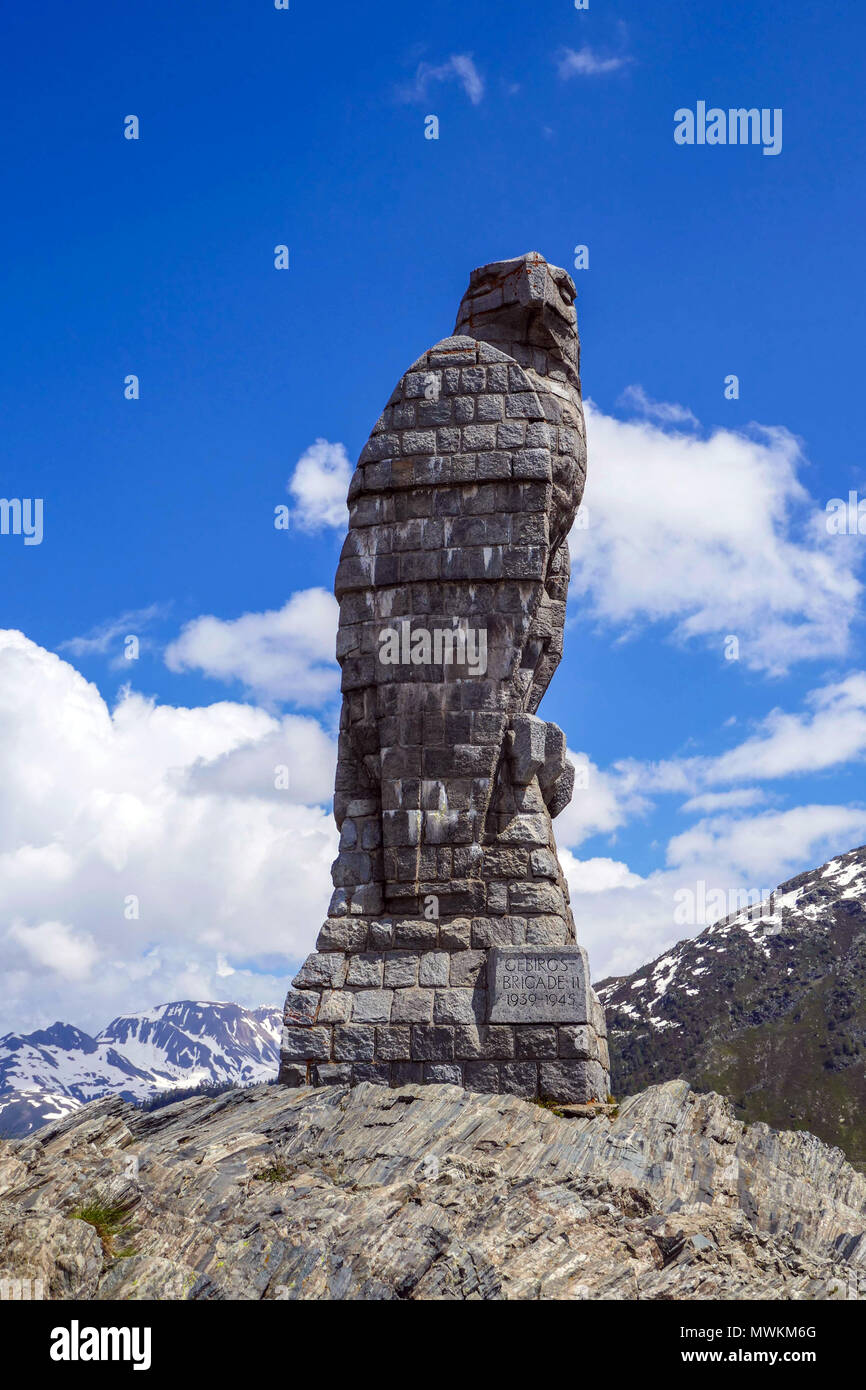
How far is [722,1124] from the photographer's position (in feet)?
34.1

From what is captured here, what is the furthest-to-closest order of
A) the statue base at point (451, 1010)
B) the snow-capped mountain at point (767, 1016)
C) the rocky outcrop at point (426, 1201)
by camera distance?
1. the snow-capped mountain at point (767, 1016)
2. the statue base at point (451, 1010)
3. the rocky outcrop at point (426, 1201)

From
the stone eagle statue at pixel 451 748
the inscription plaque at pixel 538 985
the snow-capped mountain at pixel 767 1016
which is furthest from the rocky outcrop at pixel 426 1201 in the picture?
the snow-capped mountain at pixel 767 1016

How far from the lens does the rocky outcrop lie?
6918mm

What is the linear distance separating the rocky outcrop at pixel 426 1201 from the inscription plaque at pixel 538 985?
759 mm

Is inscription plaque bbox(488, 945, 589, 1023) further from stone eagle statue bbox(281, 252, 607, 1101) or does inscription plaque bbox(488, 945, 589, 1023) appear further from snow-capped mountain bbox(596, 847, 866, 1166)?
snow-capped mountain bbox(596, 847, 866, 1166)

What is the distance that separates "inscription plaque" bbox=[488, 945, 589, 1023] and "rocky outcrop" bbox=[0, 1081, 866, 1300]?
0.76 m

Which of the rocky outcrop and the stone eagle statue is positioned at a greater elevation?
the stone eagle statue

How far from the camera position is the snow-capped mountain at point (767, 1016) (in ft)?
262

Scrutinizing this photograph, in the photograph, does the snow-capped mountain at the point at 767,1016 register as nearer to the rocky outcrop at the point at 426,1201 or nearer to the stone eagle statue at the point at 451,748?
the stone eagle statue at the point at 451,748

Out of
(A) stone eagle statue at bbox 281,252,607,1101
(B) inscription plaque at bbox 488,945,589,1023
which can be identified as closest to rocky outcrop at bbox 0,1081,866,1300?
→ (A) stone eagle statue at bbox 281,252,607,1101

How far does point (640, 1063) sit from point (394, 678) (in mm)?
72172

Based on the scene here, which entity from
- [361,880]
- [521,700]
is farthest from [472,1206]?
[521,700]

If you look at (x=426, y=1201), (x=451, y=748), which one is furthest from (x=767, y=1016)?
(x=426, y=1201)

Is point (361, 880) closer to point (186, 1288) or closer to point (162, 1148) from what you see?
point (162, 1148)
